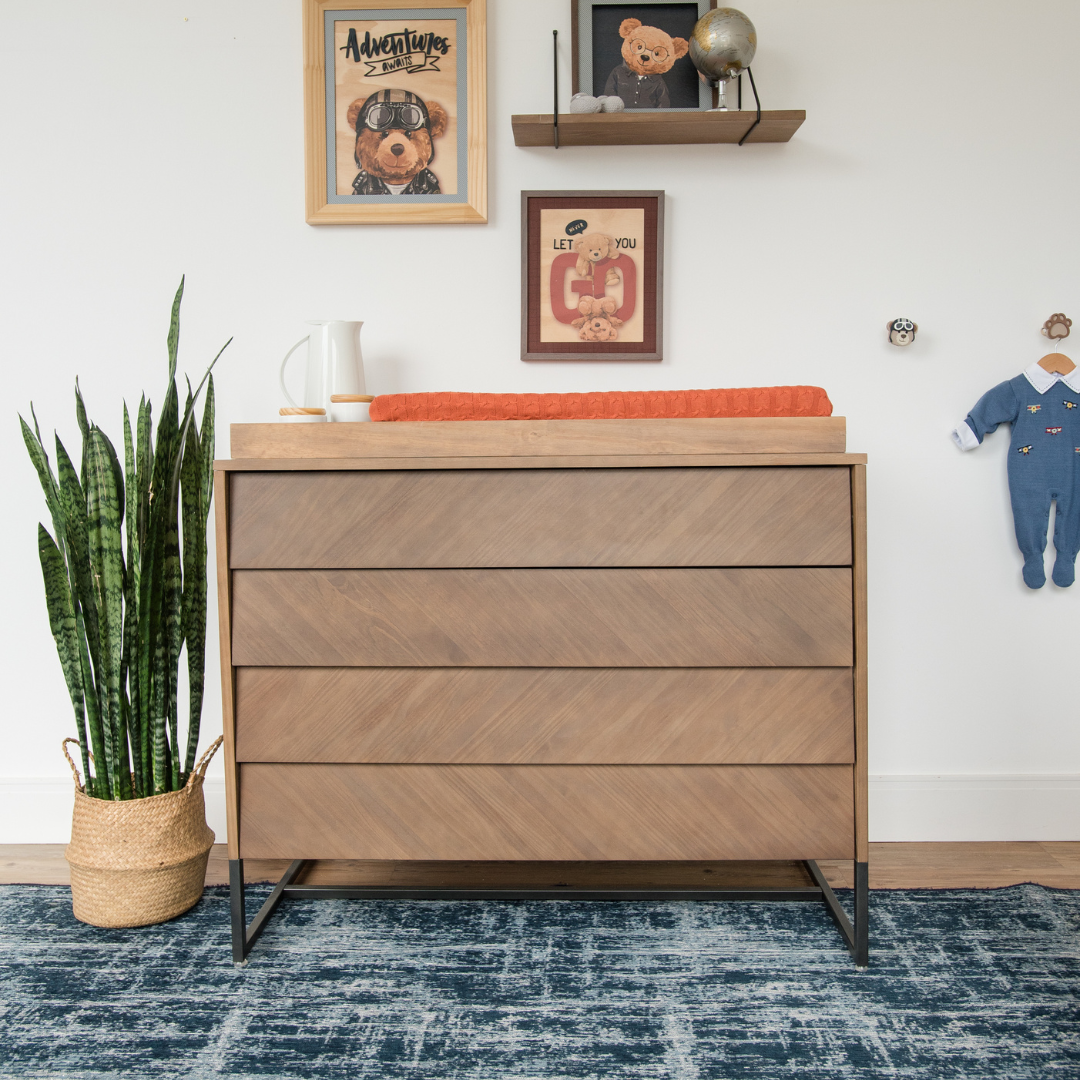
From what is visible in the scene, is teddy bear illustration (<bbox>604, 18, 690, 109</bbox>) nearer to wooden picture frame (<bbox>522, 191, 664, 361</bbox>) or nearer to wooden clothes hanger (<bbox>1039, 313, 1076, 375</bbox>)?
wooden picture frame (<bbox>522, 191, 664, 361</bbox>)

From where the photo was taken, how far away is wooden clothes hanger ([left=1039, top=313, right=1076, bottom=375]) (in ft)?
6.48

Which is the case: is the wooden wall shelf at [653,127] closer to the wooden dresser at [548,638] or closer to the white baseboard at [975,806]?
the wooden dresser at [548,638]

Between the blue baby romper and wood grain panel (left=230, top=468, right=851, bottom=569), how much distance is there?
78 centimetres

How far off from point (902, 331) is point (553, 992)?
5.31ft

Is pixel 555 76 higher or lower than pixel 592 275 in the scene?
higher

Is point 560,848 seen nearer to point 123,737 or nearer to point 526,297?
point 123,737

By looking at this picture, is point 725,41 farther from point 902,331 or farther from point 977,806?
point 977,806

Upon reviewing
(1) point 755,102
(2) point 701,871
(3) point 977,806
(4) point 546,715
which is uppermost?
(1) point 755,102

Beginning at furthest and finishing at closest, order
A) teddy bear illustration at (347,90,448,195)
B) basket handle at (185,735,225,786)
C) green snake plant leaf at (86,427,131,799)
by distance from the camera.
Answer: teddy bear illustration at (347,90,448,195), basket handle at (185,735,225,786), green snake plant leaf at (86,427,131,799)

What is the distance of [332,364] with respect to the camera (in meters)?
1.87

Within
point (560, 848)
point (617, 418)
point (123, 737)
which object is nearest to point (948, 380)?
point (617, 418)

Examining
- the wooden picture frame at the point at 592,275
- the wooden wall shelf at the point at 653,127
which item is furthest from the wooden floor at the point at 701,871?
the wooden wall shelf at the point at 653,127

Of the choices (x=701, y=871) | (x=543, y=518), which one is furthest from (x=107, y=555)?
(x=701, y=871)

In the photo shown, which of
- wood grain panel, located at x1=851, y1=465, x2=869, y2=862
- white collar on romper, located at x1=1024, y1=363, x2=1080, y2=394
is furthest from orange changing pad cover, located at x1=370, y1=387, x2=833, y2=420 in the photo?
white collar on romper, located at x1=1024, y1=363, x2=1080, y2=394
